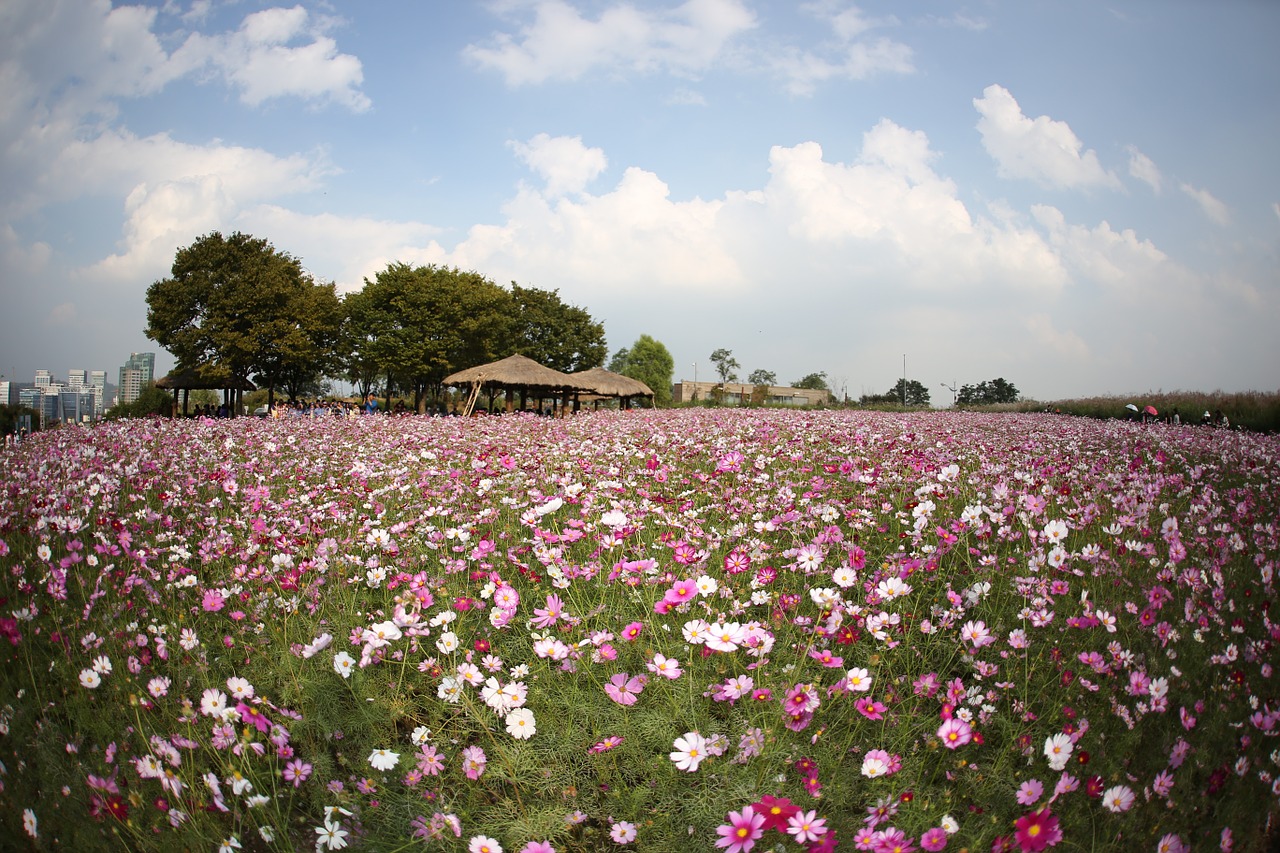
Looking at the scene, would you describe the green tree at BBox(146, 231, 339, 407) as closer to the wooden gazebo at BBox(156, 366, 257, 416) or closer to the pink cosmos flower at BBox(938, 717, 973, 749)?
the wooden gazebo at BBox(156, 366, 257, 416)

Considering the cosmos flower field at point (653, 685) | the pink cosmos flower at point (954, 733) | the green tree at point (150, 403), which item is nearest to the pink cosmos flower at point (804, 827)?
the cosmos flower field at point (653, 685)

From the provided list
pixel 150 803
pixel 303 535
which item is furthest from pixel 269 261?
pixel 150 803

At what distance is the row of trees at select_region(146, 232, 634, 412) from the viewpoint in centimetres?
2994

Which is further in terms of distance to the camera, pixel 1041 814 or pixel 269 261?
pixel 269 261

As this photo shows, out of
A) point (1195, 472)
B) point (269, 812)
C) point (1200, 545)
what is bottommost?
point (269, 812)

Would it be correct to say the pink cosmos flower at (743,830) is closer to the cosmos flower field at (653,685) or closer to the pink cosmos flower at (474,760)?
the cosmos flower field at (653,685)

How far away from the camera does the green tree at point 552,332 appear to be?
47781 millimetres

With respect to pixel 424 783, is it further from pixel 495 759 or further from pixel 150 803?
pixel 150 803

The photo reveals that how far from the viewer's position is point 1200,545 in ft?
12.9

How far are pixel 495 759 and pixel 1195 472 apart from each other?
6.05 m

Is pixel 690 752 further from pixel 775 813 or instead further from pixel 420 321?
pixel 420 321

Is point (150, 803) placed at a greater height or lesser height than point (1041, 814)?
lesser

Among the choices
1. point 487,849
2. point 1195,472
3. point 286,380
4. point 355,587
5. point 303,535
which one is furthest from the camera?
point 286,380

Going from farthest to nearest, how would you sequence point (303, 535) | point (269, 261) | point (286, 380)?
point (286, 380) < point (269, 261) < point (303, 535)
